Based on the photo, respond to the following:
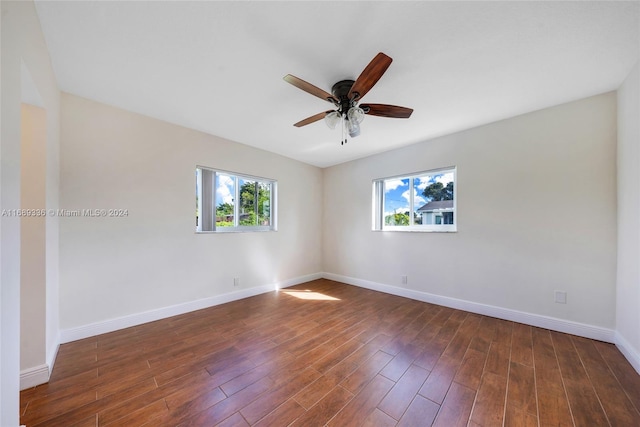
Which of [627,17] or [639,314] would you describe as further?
[639,314]

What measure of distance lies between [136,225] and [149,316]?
3.43 ft

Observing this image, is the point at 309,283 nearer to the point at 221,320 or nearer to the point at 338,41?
the point at 221,320

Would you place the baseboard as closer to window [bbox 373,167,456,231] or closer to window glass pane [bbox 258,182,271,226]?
window glass pane [bbox 258,182,271,226]

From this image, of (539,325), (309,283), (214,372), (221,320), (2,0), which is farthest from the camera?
(309,283)

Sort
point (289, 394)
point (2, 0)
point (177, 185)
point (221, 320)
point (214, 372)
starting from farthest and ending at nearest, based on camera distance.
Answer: point (177, 185)
point (221, 320)
point (214, 372)
point (289, 394)
point (2, 0)

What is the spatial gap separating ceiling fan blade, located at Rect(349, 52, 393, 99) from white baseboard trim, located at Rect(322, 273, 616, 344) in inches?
113

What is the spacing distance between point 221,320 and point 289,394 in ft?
4.91

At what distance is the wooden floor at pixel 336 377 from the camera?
1.35m

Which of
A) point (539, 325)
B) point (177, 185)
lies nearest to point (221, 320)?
point (177, 185)

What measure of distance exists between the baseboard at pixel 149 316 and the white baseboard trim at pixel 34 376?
0.68 m

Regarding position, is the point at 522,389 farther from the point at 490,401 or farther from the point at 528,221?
the point at 528,221

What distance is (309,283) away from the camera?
4.39 meters

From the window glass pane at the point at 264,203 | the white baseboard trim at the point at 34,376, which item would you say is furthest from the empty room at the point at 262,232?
the window glass pane at the point at 264,203

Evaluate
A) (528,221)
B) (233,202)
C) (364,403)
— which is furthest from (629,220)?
(233,202)
